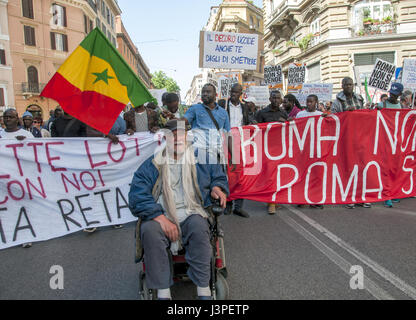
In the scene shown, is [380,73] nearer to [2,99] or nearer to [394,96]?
[394,96]

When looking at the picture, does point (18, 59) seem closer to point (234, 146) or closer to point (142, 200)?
point (234, 146)

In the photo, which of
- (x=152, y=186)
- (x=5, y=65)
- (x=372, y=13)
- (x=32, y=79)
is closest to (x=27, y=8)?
(x=5, y=65)

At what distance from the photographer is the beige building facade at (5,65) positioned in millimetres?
30734

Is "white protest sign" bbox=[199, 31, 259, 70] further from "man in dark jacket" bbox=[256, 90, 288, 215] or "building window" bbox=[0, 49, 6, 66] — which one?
"building window" bbox=[0, 49, 6, 66]

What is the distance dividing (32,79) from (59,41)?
17.7 feet

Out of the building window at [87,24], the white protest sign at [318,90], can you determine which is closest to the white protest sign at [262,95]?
the white protest sign at [318,90]

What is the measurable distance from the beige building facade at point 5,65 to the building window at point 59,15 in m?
5.06

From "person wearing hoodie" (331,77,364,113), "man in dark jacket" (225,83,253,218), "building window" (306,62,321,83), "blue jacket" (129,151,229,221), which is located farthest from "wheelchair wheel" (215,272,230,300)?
"building window" (306,62,321,83)

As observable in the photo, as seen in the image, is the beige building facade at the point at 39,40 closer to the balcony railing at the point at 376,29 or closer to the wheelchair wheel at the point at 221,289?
the balcony railing at the point at 376,29

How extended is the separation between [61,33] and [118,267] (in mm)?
38527

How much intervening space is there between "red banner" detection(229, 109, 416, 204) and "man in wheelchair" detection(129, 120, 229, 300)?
2469 millimetres

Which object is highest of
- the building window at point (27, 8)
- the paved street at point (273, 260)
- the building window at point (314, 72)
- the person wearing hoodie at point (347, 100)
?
the building window at point (27, 8)
